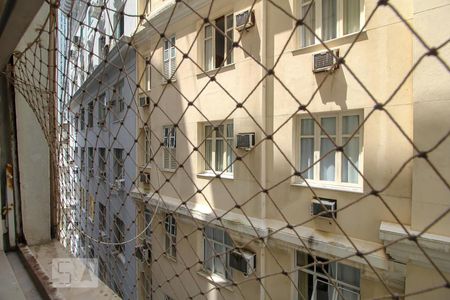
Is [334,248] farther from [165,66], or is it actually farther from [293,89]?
[165,66]

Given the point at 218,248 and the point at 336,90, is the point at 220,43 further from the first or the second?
the point at 218,248

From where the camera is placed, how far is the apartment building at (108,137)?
2.93ft

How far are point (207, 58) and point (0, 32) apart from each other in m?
2.43

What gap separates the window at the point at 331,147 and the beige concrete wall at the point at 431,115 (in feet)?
1.22

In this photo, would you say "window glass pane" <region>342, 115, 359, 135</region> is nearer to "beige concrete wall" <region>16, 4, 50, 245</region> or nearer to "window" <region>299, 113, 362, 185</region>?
"window" <region>299, 113, 362, 185</region>

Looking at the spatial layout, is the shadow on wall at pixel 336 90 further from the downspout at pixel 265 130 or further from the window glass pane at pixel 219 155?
the window glass pane at pixel 219 155

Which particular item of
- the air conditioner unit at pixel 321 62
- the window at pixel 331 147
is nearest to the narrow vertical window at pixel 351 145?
the window at pixel 331 147

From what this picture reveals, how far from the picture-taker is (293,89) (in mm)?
2125

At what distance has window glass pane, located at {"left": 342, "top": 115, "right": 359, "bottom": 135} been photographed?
6.21 ft

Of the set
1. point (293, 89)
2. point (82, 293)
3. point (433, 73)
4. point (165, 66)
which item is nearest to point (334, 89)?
point (293, 89)

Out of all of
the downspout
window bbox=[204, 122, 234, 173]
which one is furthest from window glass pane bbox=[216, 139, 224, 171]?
the downspout

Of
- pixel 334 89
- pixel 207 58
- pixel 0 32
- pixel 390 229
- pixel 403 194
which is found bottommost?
pixel 390 229

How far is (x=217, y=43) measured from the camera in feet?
8.89

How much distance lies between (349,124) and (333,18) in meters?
0.74
